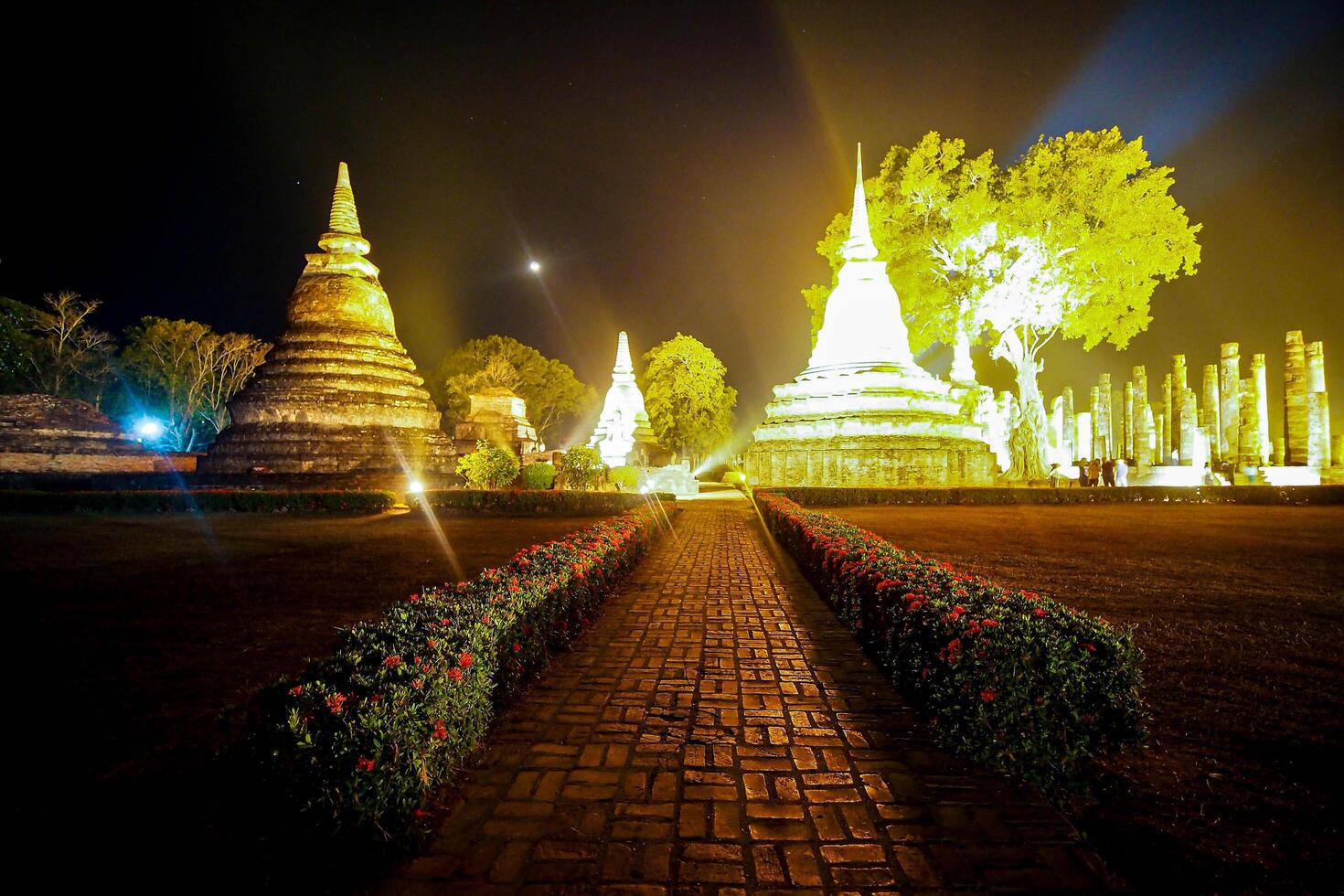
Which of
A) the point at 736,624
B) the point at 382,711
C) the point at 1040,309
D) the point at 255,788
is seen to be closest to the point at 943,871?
the point at 382,711

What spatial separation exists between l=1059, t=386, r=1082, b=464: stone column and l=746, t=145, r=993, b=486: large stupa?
19254mm

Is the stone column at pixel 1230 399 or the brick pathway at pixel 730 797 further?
the stone column at pixel 1230 399

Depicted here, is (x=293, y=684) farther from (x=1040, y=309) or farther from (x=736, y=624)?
(x=1040, y=309)

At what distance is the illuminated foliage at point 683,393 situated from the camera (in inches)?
1618

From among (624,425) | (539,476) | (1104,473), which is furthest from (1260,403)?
(539,476)

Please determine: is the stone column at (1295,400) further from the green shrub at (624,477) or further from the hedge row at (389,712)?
the hedge row at (389,712)

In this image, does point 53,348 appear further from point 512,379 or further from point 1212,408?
point 1212,408

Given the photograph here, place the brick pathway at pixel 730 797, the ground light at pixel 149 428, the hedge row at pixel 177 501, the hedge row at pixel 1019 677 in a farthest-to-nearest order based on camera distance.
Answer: the ground light at pixel 149 428 → the hedge row at pixel 177 501 → the hedge row at pixel 1019 677 → the brick pathway at pixel 730 797

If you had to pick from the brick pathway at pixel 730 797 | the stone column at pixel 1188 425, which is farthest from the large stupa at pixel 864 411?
the brick pathway at pixel 730 797

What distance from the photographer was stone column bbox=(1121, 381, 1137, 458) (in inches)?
1590

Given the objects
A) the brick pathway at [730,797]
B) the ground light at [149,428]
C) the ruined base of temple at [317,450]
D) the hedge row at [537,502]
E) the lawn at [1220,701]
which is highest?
the ground light at [149,428]

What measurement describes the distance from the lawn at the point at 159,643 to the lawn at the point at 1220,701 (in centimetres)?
412

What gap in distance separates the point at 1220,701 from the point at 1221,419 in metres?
40.7

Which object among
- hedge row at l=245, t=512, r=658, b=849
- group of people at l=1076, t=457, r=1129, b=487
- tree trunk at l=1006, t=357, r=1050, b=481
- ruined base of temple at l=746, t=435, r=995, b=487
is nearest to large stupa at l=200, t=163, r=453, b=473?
ruined base of temple at l=746, t=435, r=995, b=487
